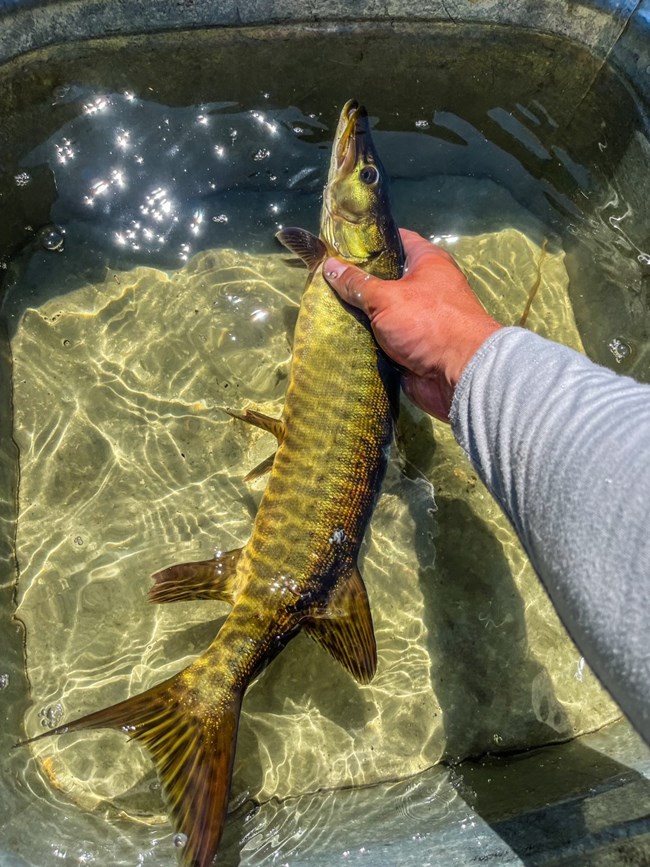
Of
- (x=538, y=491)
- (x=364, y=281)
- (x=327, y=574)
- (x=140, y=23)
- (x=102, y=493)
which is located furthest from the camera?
(x=102, y=493)

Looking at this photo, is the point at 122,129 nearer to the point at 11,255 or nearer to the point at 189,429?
the point at 11,255

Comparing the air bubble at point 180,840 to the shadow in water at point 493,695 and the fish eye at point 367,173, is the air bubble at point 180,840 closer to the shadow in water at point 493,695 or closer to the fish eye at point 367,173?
the shadow in water at point 493,695

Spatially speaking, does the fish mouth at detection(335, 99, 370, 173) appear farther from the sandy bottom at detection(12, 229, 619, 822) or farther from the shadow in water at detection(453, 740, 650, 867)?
the shadow in water at detection(453, 740, 650, 867)

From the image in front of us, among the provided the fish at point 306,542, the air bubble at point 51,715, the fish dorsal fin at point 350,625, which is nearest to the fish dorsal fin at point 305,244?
the fish at point 306,542

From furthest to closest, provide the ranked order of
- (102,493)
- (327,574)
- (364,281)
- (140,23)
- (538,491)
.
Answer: (102,493), (140,23), (364,281), (327,574), (538,491)

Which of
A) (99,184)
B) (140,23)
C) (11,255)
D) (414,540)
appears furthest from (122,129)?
(414,540)

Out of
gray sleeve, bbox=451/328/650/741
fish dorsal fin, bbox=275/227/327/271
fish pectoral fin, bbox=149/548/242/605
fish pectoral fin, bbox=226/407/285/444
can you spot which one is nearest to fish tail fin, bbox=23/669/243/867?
fish pectoral fin, bbox=149/548/242/605

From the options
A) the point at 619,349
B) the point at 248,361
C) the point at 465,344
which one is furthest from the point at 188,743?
the point at 619,349

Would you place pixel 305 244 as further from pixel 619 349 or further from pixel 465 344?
pixel 619 349
